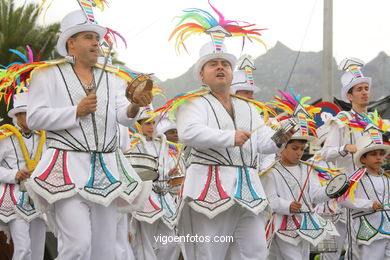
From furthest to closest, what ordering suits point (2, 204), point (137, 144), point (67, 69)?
point (137, 144) → point (2, 204) → point (67, 69)

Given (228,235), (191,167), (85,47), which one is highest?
(85,47)

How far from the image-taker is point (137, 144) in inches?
364

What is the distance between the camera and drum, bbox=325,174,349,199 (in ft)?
23.6

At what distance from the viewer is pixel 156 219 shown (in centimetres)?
858

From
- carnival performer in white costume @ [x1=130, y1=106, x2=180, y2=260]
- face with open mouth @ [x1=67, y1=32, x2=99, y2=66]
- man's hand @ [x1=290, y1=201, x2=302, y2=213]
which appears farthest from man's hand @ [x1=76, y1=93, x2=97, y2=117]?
carnival performer in white costume @ [x1=130, y1=106, x2=180, y2=260]

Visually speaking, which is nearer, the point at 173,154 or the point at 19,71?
the point at 19,71

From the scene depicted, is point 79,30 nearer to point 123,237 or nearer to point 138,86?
point 138,86

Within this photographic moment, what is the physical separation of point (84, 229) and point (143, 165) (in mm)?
2187

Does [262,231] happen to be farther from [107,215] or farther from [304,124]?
[304,124]

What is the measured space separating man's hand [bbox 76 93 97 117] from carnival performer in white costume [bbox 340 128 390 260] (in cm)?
379

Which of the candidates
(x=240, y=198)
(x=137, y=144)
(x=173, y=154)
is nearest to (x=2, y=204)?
(x=137, y=144)

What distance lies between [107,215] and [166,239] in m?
3.62

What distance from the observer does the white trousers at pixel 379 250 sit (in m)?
7.84

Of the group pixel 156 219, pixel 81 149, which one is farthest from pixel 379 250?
pixel 81 149
